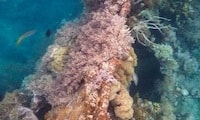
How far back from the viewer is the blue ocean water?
1128 centimetres

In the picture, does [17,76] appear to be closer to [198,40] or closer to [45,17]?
[45,17]

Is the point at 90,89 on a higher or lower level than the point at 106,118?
higher

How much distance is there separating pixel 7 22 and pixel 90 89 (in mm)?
8918

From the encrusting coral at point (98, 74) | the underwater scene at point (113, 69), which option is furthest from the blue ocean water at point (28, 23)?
the encrusting coral at point (98, 74)

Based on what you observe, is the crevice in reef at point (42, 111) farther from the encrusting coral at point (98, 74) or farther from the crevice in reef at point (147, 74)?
the crevice in reef at point (147, 74)

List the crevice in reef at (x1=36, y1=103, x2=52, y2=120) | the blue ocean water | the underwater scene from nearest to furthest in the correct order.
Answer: the underwater scene < the crevice in reef at (x1=36, y1=103, x2=52, y2=120) < the blue ocean water

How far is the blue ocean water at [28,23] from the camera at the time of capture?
1128 centimetres

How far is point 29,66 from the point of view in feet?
32.4

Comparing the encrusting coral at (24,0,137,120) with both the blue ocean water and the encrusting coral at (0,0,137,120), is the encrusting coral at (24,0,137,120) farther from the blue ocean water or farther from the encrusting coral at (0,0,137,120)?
the blue ocean water

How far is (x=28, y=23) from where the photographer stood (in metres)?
12.4

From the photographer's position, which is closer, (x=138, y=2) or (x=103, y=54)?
(x=103, y=54)

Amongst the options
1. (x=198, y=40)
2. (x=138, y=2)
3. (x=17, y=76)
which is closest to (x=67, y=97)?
(x=138, y=2)

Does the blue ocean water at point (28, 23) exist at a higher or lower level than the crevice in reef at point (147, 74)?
higher

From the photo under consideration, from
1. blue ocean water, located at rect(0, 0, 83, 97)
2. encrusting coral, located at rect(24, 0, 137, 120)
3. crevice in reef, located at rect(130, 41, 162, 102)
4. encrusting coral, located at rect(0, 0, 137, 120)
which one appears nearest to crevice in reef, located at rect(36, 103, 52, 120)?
encrusting coral, located at rect(0, 0, 137, 120)
